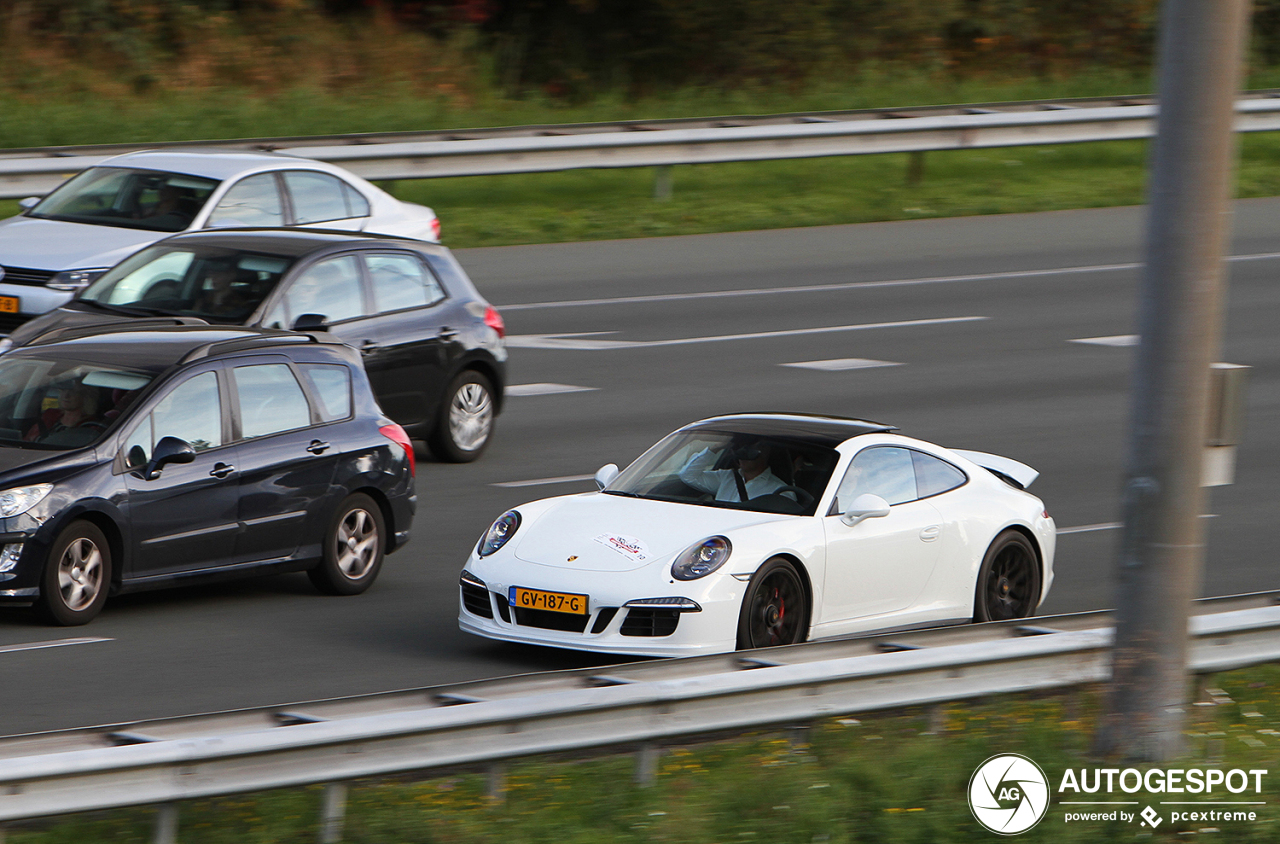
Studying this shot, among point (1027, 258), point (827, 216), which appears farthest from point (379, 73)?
point (1027, 258)

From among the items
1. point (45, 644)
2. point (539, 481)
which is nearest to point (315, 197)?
point (539, 481)

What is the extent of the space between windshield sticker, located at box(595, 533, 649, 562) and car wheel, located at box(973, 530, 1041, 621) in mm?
2254

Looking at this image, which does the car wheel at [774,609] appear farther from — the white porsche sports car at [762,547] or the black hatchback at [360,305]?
the black hatchback at [360,305]

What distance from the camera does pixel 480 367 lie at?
52.4ft

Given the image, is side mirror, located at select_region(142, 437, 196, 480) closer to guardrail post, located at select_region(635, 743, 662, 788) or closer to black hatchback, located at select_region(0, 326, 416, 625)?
black hatchback, located at select_region(0, 326, 416, 625)

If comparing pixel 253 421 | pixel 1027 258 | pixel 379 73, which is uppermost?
pixel 379 73

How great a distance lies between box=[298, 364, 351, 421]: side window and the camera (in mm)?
12531

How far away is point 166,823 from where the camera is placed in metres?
6.87

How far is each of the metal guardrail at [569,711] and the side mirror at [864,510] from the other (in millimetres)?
1491

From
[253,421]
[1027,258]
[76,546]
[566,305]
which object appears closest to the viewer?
[76,546]

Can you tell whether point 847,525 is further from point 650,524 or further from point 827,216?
point 827,216

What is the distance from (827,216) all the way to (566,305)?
5748mm

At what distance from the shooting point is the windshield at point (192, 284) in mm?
14375

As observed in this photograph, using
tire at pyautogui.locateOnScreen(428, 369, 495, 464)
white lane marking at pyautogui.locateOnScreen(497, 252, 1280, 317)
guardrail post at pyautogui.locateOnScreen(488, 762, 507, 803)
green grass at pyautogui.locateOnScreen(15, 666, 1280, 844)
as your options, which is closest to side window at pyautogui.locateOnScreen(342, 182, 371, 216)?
white lane marking at pyautogui.locateOnScreen(497, 252, 1280, 317)
